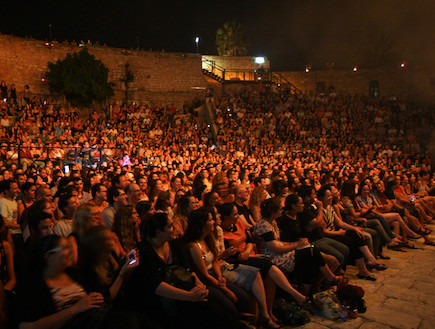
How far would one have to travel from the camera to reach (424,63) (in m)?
26.0

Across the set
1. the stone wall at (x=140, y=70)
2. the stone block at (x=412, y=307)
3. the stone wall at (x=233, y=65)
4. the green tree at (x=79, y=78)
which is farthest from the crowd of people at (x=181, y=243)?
the stone wall at (x=233, y=65)

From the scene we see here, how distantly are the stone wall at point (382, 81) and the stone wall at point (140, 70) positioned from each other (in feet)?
28.5

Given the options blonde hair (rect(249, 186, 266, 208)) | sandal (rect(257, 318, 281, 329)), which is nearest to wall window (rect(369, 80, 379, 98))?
blonde hair (rect(249, 186, 266, 208))

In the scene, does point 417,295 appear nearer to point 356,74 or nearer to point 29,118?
point 29,118

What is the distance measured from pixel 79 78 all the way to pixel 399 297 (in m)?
20.6

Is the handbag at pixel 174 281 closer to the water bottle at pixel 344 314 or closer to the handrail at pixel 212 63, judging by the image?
the water bottle at pixel 344 314

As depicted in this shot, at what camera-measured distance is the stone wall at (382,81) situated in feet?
84.4

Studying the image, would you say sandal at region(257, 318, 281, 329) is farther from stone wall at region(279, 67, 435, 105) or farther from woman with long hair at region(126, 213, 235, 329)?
stone wall at region(279, 67, 435, 105)

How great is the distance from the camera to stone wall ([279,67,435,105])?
25734 millimetres

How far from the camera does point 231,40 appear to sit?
36.8 metres

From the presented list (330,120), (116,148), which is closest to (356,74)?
(330,120)

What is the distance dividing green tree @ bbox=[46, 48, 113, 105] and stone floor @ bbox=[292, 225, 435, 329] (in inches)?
761

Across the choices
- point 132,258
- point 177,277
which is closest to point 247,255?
point 177,277

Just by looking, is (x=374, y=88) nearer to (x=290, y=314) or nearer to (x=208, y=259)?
(x=290, y=314)
